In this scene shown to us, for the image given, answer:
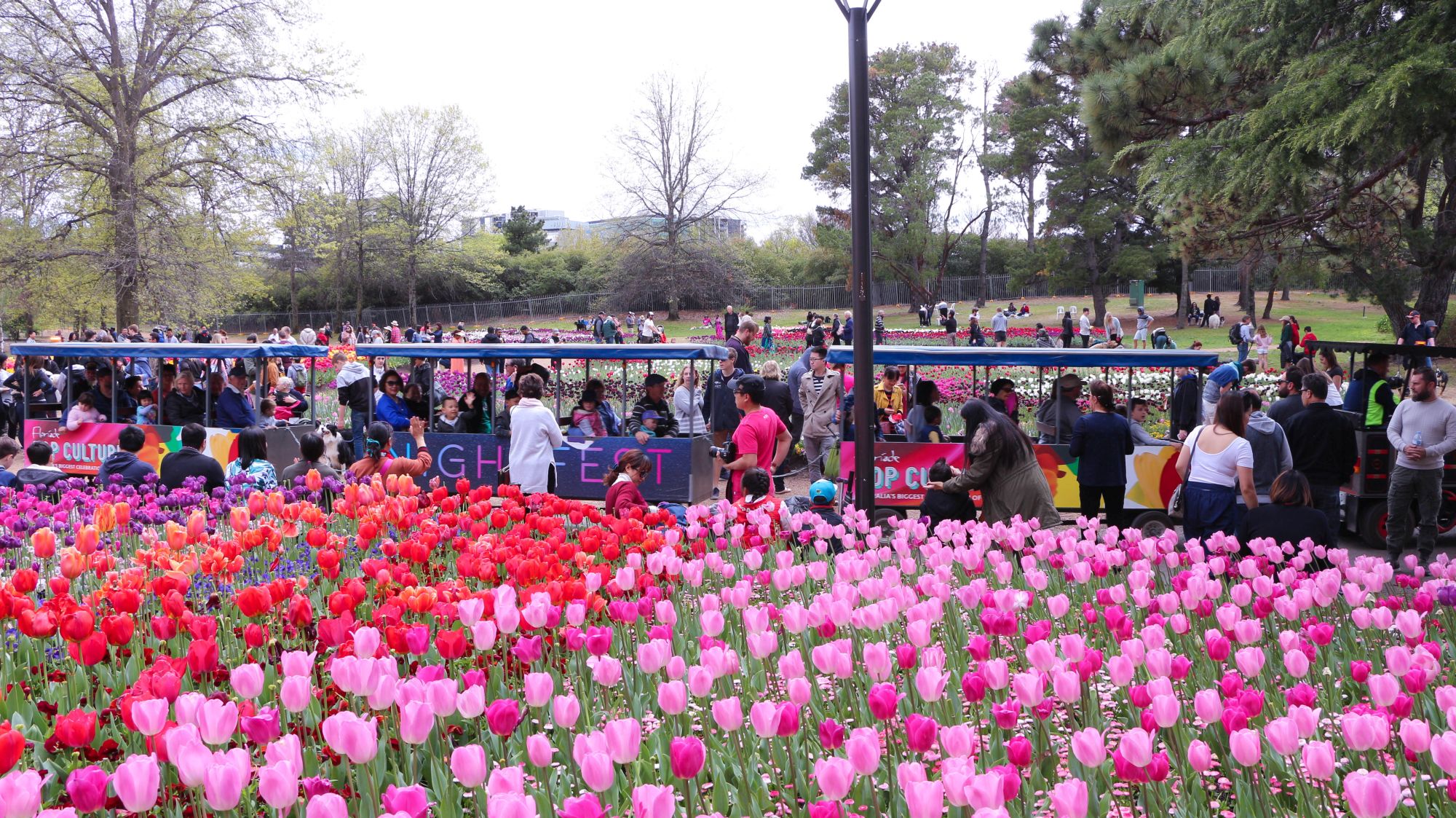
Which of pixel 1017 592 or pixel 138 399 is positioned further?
pixel 138 399

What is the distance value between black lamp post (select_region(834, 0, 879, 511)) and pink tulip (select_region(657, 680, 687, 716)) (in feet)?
→ 17.9

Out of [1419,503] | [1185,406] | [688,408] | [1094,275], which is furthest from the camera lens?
[1094,275]

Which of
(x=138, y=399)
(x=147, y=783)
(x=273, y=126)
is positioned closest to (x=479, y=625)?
(x=147, y=783)

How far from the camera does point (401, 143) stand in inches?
2557

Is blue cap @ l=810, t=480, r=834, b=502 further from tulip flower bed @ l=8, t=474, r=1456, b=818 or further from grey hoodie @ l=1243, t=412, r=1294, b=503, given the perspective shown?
grey hoodie @ l=1243, t=412, r=1294, b=503

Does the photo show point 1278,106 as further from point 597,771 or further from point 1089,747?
point 597,771

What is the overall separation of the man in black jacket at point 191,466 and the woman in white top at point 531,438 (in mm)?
2422

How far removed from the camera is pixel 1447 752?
104 inches

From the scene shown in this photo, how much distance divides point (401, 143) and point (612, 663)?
6538 cm

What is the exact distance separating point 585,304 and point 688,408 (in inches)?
2276

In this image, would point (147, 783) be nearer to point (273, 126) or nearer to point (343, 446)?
point (343, 446)

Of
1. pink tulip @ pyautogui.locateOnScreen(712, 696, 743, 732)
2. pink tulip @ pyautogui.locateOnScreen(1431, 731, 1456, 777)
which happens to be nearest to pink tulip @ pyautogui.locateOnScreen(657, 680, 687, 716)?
pink tulip @ pyautogui.locateOnScreen(712, 696, 743, 732)

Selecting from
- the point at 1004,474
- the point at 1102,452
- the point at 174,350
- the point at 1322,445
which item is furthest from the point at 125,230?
the point at 1322,445

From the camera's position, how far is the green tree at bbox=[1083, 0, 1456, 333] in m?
9.81
